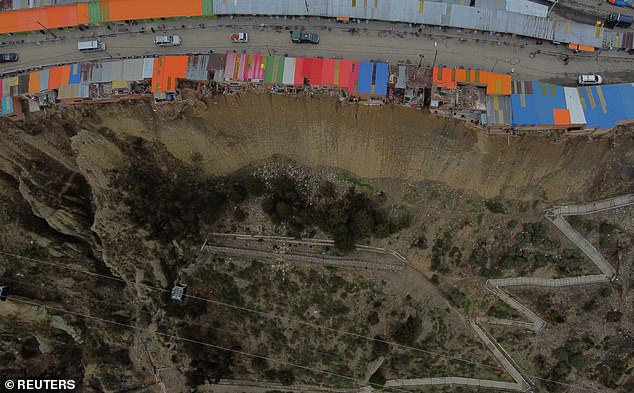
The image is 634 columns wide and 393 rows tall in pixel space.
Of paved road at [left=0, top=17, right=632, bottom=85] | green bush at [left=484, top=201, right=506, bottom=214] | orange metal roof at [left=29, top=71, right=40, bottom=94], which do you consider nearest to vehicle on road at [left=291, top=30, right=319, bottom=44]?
paved road at [left=0, top=17, right=632, bottom=85]

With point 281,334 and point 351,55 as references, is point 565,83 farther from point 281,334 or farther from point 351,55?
point 281,334

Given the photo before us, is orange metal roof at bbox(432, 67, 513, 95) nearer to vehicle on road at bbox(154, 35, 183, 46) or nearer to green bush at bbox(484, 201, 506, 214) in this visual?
green bush at bbox(484, 201, 506, 214)

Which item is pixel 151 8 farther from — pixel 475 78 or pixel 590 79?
pixel 590 79

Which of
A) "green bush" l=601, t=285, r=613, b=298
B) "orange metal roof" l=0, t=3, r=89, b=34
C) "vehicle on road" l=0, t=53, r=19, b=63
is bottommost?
"green bush" l=601, t=285, r=613, b=298

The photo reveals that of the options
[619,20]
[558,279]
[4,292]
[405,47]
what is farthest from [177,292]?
[619,20]

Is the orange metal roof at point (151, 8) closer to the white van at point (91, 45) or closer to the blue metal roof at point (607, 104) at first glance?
the white van at point (91, 45)
